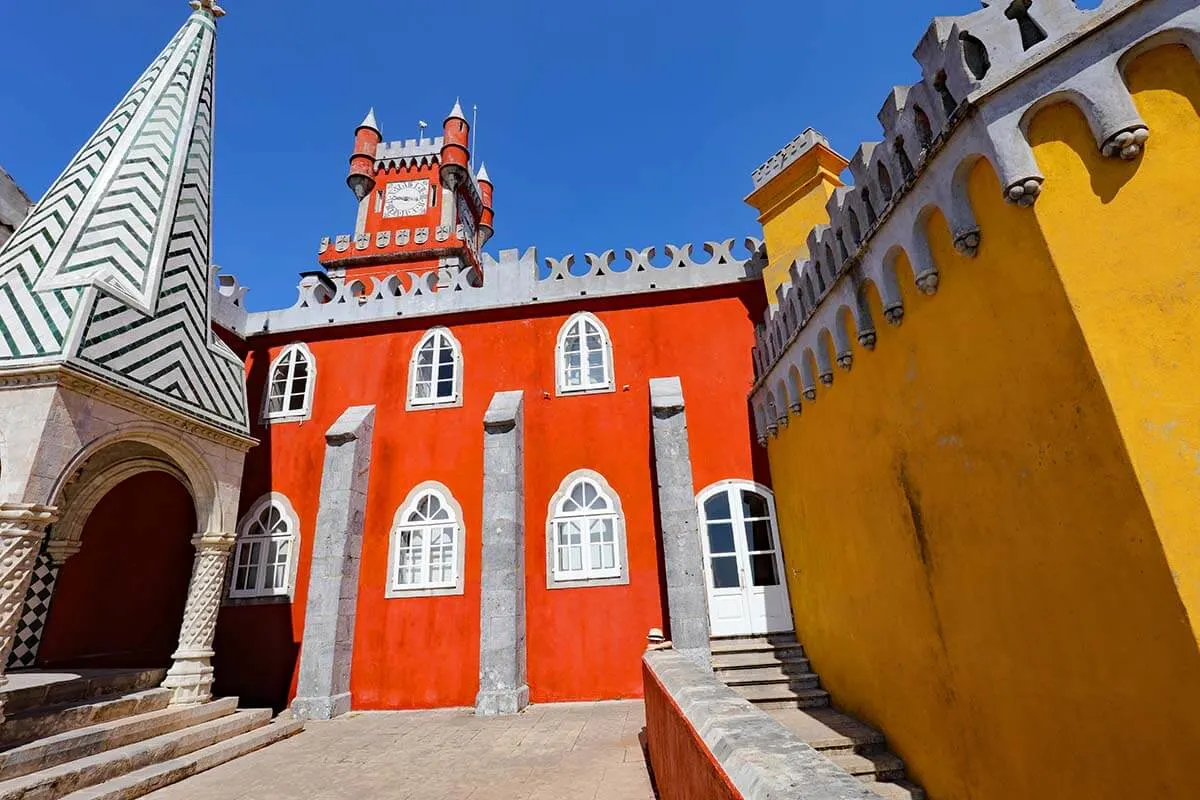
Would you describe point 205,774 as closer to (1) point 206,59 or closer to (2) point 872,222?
(2) point 872,222

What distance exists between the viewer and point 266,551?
36.6 ft

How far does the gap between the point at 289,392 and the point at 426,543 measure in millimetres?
4805

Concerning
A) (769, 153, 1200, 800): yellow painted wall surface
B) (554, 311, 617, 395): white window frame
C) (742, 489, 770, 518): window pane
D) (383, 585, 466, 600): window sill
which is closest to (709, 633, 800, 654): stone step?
(742, 489, 770, 518): window pane

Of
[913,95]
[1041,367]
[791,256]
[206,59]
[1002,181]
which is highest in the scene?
[206,59]

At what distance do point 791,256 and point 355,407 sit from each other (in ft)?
30.3

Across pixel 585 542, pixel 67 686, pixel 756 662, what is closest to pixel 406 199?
pixel 585 542

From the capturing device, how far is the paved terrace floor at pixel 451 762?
5.85 metres

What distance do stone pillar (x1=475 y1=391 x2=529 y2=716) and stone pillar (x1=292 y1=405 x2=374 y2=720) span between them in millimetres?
2460

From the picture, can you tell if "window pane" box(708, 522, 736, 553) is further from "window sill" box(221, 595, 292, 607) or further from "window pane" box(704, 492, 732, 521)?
"window sill" box(221, 595, 292, 607)

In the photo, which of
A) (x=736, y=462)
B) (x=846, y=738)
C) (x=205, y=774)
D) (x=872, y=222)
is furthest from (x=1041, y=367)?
(x=205, y=774)

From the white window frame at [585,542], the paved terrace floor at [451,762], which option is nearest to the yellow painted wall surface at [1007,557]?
the paved terrace floor at [451,762]

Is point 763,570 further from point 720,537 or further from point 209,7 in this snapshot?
point 209,7

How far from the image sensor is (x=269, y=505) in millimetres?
11477

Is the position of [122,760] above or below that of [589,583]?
below
